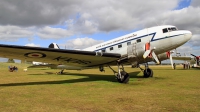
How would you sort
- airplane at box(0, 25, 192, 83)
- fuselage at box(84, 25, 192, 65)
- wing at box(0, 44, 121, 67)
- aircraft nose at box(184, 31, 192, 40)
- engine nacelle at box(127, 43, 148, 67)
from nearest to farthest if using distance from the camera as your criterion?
wing at box(0, 44, 121, 67) < airplane at box(0, 25, 192, 83) < aircraft nose at box(184, 31, 192, 40) < fuselage at box(84, 25, 192, 65) < engine nacelle at box(127, 43, 148, 67)

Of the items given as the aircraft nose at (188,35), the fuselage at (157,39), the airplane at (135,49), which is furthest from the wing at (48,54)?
the aircraft nose at (188,35)

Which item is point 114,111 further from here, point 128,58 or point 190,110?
point 128,58

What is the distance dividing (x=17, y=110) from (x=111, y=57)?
880cm

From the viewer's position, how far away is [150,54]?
1309cm

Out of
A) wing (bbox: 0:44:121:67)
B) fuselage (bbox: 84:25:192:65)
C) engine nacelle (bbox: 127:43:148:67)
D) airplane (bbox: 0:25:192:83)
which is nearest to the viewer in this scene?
wing (bbox: 0:44:121:67)

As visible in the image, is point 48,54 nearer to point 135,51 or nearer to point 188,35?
point 135,51

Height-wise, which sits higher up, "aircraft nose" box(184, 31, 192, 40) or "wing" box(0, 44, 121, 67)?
"aircraft nose" box(184, 31, 192, 40)

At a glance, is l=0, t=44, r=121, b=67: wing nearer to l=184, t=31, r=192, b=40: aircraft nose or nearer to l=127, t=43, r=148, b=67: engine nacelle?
l=127, t=43, r=148, b=67: engine nacelle

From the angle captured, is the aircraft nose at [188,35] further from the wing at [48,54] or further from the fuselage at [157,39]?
the wing at [48,54]

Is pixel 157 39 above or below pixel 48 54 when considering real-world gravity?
above

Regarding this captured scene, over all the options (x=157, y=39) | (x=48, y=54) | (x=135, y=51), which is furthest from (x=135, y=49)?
(x=48, y=54)

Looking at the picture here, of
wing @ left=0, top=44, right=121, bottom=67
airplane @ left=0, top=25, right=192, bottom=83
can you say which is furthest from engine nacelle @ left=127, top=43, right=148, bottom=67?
wing @ left=0, top=44, right=121, bottom=67

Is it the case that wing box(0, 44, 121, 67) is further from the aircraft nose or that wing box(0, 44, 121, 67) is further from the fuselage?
the aircraft nose

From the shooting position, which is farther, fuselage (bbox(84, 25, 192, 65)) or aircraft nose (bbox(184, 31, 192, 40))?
fuselage (bbox(84, 25, 192, 65))
